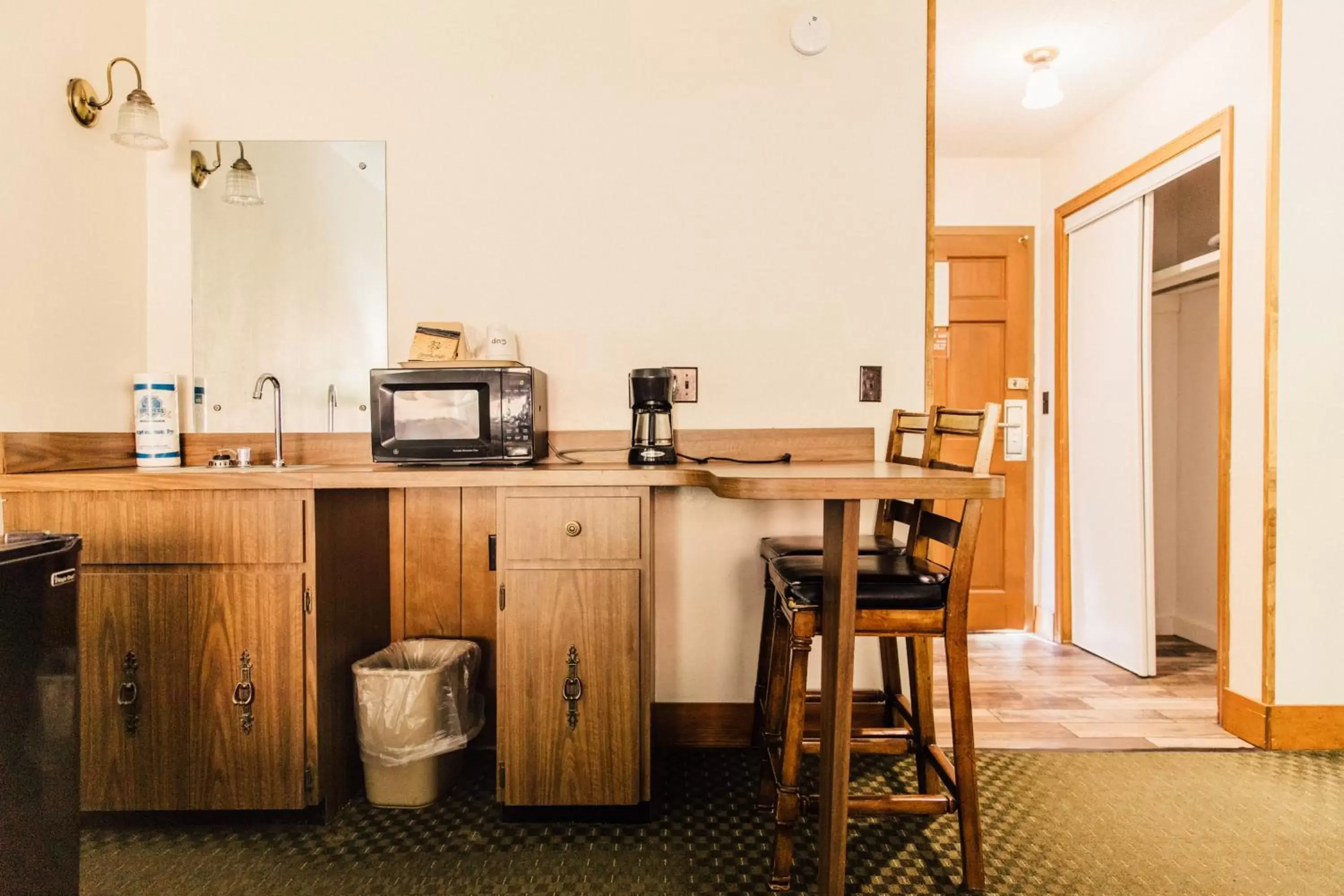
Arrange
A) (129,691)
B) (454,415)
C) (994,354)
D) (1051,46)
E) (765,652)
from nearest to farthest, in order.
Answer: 1. (129,691)
2. (454,415)
3. (765,652)
4. (1051,46)
5. (994,354)

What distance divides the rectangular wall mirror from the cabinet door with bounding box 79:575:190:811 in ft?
2.22

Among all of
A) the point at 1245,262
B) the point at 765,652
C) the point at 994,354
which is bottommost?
the point at 765,652

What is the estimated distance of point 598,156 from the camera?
218cm

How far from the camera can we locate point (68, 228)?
188cm

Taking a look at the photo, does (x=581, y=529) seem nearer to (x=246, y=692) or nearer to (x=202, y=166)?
(x=246, y=692)

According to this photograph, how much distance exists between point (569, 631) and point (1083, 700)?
215 cm

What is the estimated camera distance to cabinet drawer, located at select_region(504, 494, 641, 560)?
1.67 metres

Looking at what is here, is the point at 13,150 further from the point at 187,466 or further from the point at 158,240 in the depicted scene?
the point at 187,466

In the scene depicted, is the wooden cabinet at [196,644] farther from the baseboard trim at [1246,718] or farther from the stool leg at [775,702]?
the baseboard trim at [1246,718]

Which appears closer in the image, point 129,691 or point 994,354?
point 129,691

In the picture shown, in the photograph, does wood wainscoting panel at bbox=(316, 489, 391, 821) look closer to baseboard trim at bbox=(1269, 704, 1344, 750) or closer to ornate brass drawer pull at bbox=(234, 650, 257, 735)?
ornate brass drawer pull at bbox=(234, 650, 257, 735)

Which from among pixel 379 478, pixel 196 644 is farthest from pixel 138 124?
pixel 196 644

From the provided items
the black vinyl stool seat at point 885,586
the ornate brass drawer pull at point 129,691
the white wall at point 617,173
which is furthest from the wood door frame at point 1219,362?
the ornate brass drawer pull at point 129,691

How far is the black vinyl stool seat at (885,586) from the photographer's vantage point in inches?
54.6
